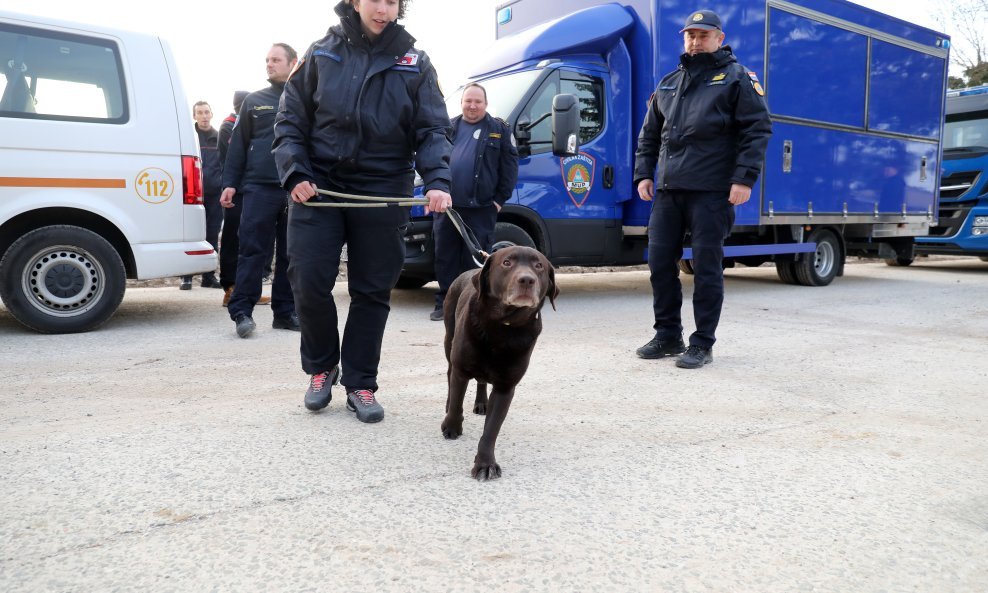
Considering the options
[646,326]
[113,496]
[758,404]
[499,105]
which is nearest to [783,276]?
[646,326]

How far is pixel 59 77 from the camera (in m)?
4.67

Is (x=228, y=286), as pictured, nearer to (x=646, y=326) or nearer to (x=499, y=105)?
(x=499, y=105)

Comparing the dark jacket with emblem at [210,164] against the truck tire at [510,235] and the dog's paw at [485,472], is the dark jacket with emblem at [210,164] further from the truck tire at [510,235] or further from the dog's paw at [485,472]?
the dog's paw at [485,472]

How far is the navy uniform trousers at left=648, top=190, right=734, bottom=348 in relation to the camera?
14.1 ft

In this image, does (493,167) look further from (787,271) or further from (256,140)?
(787,271)

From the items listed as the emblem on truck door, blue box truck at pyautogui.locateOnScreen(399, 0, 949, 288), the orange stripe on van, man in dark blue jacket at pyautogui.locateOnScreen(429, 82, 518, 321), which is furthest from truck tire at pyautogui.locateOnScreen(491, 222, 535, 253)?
the orange stripe on van

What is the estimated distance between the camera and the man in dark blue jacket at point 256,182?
15.9 feet

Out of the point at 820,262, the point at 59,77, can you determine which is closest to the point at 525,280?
the point at 59,77

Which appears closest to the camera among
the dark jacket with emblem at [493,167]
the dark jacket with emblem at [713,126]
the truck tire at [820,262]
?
the dark jacket with emblem at [713,126]

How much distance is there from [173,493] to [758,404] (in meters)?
2.64

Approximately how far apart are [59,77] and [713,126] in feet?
14.5

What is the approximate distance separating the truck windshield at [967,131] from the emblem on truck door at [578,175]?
907 cm

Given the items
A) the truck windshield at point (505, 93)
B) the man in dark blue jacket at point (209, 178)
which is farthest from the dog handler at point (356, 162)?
the man in dark blue jacket at point (209, 178)

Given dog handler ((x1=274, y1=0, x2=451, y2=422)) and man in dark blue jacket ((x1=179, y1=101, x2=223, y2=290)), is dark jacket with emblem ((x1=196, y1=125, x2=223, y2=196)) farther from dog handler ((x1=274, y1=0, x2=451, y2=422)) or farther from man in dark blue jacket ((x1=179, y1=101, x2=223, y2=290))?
dog handler ((x1=274, y1=0, x2=451, y2=422))
